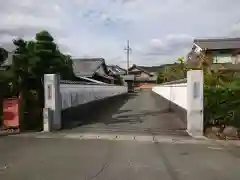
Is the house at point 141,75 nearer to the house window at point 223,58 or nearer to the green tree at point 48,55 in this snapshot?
the house window at point 223,58

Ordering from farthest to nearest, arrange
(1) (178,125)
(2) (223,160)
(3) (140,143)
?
(1) (178,125)
(3) (140,143)
(2) (223,160)

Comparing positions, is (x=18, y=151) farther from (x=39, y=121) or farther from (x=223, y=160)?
(x=223, y=160)

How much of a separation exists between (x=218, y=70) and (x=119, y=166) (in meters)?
9.03

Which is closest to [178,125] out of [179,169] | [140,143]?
[140,143]

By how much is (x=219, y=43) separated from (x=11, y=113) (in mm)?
35163

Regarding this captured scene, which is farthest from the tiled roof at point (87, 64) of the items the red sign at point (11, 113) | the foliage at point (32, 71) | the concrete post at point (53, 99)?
the red sign at point (11, 113)

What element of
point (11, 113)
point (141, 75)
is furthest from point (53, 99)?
point (141, 75)

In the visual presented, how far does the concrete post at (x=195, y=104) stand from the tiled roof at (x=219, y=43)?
28.1m

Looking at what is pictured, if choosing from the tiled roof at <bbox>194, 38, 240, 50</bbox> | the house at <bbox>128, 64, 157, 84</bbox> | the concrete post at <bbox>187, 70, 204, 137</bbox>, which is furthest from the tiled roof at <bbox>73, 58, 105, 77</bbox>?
the house at <bbox>128, 64, 157, 84</bbox>

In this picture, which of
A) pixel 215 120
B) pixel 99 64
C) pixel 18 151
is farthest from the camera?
pixel 99 64

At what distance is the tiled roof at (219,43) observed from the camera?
38344 mm

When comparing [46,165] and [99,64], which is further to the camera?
[99,64]

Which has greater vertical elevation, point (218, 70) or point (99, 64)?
point (99, 64)

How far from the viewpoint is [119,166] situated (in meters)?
6.62
